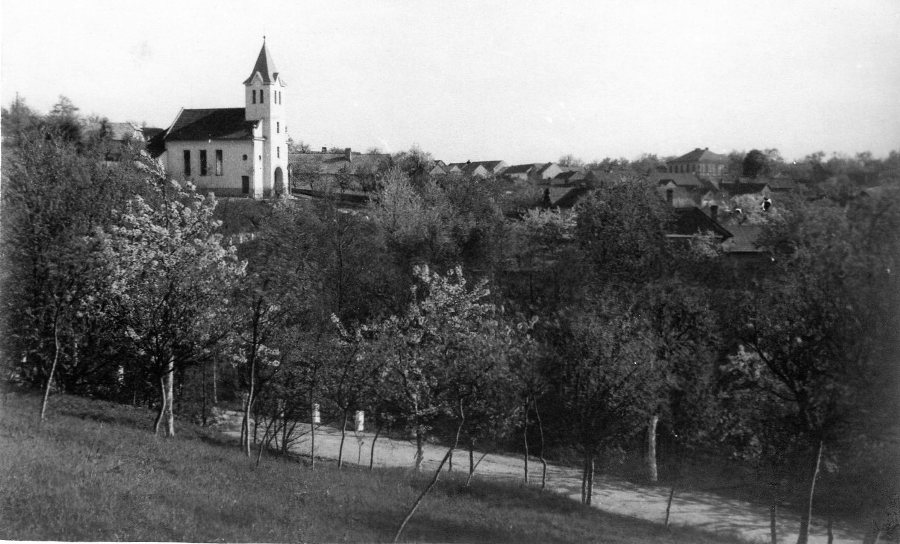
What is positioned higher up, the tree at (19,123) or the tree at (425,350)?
the tree at (19,123)

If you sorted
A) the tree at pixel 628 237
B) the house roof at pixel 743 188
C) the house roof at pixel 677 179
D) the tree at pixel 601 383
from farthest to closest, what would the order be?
the tree at pixel 628 237, the house roof at pixel 677 179, the house roof at pixel 743 188, the tree at pixel 601 383

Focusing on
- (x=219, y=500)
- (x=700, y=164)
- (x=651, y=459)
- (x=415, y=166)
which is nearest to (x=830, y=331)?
(x=700, y=164)

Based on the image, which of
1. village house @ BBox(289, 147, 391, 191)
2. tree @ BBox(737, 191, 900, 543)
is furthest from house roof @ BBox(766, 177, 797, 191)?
village house @ BBox(289, 147, 391, 191)

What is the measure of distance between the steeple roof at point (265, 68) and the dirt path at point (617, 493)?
660 centimetres

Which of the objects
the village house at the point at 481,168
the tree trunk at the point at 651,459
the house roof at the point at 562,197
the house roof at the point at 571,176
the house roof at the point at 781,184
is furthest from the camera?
the house roof at the point at 562,197

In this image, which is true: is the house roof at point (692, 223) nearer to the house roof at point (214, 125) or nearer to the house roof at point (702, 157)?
the house roof at point (702, 157)

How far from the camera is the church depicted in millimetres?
11469

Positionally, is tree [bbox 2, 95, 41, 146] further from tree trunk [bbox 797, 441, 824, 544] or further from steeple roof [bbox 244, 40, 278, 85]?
tree trunk [bbox 797, 441, 824, 544]

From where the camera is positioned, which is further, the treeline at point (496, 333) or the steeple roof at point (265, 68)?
the steeple roof at point (265, 68)

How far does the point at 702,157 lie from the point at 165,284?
8639 millimetres

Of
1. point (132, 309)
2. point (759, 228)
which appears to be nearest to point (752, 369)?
point (759, 228)

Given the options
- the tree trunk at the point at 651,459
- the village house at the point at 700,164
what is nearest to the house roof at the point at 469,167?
the village house at the point at 700,164

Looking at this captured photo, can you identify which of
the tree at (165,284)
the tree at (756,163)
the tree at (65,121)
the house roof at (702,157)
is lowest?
the tree at (165,284)

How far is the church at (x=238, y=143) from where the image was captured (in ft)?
37.6
